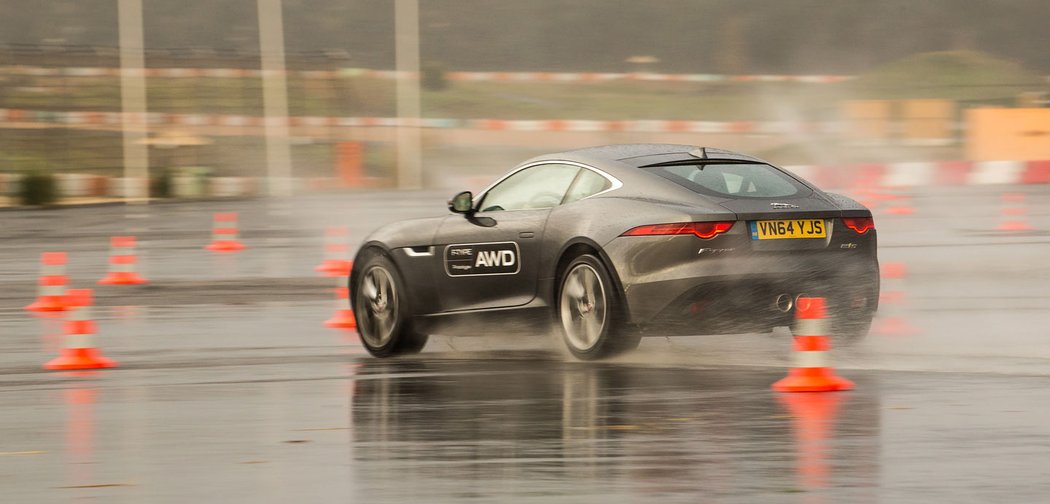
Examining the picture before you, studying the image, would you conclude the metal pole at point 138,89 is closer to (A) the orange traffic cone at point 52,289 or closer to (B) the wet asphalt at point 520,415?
(A) the orange traffic cone at point 52,289

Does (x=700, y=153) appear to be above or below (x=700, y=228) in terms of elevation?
above

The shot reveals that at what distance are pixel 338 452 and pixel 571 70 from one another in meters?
62.0

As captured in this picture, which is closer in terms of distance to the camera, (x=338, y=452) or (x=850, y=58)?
(x=338, y=452)

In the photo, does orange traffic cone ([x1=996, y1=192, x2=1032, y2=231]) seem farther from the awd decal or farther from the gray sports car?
the awd decal

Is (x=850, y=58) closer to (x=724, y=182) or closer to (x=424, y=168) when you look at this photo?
(x=424, y=168)

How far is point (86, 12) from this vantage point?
62062mm

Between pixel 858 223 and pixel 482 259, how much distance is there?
2.41 meters

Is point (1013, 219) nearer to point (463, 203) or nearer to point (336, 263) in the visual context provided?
point (336, 263)

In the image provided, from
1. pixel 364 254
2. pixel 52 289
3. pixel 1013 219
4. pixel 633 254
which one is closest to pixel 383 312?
pixel 364 254

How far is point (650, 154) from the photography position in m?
11.1

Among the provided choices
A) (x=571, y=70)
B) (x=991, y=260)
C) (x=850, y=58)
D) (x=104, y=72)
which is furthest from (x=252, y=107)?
(x=991, y=260)

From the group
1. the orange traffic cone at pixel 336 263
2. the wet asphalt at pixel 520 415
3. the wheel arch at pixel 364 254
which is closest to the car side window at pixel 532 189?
the wheel arch at pixel 364 254

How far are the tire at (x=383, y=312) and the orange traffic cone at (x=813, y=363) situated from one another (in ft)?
10.9

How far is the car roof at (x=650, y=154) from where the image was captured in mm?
10938
